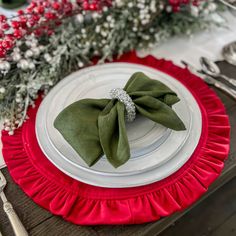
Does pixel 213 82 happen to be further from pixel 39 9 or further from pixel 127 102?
pixel 39 9

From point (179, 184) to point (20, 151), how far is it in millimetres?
273

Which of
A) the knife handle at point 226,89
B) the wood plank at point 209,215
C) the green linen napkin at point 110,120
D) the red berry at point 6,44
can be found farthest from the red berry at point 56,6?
the wood plank at point 209,215

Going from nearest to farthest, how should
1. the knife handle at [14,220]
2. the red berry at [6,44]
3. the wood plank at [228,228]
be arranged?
1. the knife handle at [14,220]
2. the red berry at [6,44]
3. the wood plank at [228,228]

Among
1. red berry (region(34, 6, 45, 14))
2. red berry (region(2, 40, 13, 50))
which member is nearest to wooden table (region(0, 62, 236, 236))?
red berry (region(2, 40, 13, 50))

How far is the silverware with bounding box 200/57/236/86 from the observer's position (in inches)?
26.4

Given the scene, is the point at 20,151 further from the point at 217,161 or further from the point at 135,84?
the point at 217,161

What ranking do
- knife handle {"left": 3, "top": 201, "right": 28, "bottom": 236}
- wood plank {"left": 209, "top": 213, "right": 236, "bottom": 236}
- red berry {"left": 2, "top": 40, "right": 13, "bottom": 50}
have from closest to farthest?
knife handle {"left": 3, "top": 201, "right": 28, "bottom": 236}
red berry {"left": 2, "top": 40, "right": 13, "bottom": 50}
wood plank {"left": 209, "top": 213, "right": 236, "bottom": 236}

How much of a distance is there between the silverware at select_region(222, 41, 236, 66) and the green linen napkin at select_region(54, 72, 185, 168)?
26 cm

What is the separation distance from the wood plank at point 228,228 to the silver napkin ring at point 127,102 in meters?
0.36

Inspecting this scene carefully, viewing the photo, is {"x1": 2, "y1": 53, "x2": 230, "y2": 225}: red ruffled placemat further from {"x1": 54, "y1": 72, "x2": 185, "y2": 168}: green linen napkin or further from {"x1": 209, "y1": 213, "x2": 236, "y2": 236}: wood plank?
{"x1": 209, "y1": 213, "x2": 236, "y2": 236}: wood plank

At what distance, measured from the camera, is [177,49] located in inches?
31.2

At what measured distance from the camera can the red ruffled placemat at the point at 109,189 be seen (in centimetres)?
45

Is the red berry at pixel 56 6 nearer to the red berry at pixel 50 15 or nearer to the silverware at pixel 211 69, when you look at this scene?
the red berry at pixel 50 15

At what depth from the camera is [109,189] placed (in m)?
0.47
